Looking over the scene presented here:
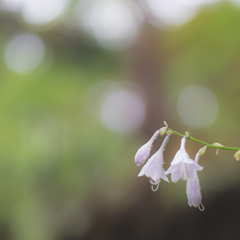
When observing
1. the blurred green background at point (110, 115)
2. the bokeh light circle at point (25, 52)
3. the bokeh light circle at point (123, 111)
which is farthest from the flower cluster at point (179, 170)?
the bokeh light circle at point (25, 52)

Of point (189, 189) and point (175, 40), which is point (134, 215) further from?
point (189, 189)

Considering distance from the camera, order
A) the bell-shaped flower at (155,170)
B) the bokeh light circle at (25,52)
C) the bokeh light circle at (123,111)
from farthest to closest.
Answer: the bokeh light circle at (25,52)
the bokeh light circle at (123,111)
the bell-shaped flower at (155,170)

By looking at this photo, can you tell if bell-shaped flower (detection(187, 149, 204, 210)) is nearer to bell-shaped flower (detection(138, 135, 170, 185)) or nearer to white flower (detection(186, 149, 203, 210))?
white flower (detection(186, 149, 203, 210))

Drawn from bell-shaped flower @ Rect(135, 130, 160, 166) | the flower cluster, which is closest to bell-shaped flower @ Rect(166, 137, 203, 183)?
the flower cluster

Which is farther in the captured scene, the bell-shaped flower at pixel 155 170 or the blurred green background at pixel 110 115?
the blurred green background at pixel 110 115

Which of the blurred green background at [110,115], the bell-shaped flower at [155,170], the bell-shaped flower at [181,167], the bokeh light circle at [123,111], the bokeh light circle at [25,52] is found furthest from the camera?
the bokeh light circle at [25,52]

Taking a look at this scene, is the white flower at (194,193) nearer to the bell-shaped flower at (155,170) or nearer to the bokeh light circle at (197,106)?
the bell-shaped flower at (155,170)
